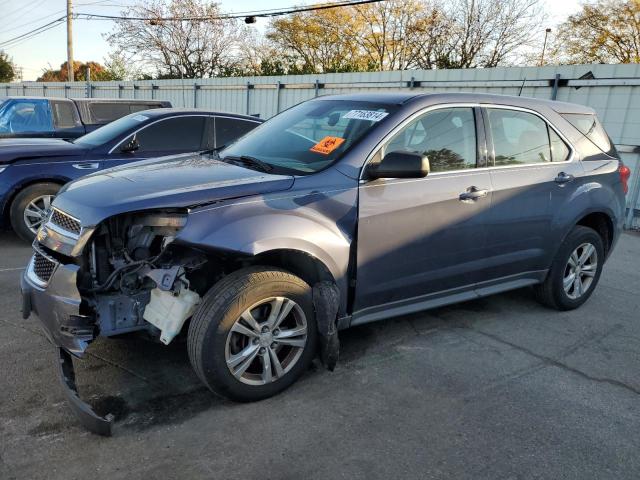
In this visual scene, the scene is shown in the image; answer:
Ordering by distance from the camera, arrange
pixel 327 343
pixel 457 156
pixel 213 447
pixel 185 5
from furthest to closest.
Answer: pixel 185 5
pixel 457 156
pixel 327 343
pixel 213 447

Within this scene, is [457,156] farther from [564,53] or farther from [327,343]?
[564,53]

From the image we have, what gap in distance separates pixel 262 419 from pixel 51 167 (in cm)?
470

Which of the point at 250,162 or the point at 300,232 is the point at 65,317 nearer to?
the point at 300,232

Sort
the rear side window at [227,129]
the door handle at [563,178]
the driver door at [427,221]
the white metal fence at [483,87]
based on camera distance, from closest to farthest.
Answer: the driver door at [427,221], the door handle at [563,178], the rear side window at [227,129], the white metal fence at [483,87]

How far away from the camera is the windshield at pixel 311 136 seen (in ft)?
11.5

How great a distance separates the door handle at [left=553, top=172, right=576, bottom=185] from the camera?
4395 mm

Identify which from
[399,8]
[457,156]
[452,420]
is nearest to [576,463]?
[452,420]

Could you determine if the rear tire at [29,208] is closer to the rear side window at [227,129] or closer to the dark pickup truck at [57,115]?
the rear side window at [227,129]

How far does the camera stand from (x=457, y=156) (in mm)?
3877

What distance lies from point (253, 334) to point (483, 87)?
8719 millimetres

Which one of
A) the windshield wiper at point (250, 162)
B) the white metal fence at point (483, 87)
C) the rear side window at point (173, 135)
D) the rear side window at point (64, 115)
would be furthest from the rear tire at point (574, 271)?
the rear side window at point (64, 115)

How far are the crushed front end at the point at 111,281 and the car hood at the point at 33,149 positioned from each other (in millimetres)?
3604

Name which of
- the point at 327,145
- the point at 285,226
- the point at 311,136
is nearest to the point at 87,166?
the point at 311,136

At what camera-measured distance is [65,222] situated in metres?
3.06
